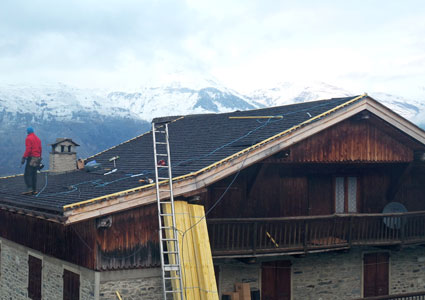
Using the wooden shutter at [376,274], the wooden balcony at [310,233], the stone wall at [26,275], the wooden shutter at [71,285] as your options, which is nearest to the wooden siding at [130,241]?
the stone wall at [26,275]

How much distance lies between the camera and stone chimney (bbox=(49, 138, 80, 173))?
24.8 m

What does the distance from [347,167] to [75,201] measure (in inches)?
411

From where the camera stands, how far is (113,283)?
1612 centimetres

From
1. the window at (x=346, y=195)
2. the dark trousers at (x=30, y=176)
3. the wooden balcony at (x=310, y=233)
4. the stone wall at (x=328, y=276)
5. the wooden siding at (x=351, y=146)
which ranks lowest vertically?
the stone wall at (x=328, y=276)

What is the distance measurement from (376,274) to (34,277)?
1236 cm

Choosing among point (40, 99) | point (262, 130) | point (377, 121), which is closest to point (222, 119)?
point (262, 130)

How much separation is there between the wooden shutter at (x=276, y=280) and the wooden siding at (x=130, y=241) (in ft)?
14.7

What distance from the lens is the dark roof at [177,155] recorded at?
17.2m

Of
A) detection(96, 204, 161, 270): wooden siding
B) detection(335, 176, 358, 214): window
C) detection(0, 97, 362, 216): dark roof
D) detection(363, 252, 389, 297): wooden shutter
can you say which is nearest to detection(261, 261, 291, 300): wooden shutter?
detection(335, 176, 358, 214): window

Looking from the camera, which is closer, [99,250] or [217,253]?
[99,250]

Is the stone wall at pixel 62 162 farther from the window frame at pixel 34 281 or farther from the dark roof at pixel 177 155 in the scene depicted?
the window frame at pixel 34 281

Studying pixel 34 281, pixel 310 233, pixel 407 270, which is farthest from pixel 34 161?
pixel 407 270

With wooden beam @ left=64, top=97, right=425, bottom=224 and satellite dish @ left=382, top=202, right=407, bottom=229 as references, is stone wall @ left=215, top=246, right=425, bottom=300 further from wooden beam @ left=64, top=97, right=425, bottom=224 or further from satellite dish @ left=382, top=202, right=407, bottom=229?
wooden beam @ left=64, top=97, right=425, bottom=224

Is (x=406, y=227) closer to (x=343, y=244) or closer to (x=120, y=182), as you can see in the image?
(x=343, y=244)
